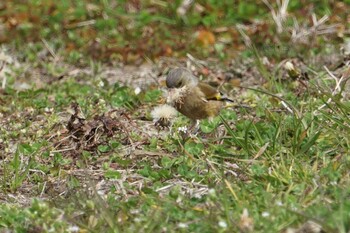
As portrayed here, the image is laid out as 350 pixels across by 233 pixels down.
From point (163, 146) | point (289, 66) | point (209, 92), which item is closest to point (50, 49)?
point (209, 92)

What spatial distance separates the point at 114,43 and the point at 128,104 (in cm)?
231

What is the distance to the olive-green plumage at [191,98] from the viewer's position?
23.7 feet

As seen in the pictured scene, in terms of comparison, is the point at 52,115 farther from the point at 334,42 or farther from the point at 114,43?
the point at 334,42

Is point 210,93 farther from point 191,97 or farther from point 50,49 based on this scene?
point 50,49

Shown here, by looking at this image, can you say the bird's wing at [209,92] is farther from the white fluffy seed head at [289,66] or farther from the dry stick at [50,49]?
the dry stick at [50,49]

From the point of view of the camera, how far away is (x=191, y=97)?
23.9ft

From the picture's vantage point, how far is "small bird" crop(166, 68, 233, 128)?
23.7ft

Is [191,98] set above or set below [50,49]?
above

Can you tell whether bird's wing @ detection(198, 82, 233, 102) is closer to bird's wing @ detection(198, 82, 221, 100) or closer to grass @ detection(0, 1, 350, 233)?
bird's wing @ detection(198, 82, 221, 100)

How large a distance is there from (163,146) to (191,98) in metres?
0.65

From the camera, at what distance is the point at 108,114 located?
7.31 meters

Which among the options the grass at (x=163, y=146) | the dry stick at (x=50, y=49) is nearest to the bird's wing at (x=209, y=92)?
the grass at (x=163, y=146)

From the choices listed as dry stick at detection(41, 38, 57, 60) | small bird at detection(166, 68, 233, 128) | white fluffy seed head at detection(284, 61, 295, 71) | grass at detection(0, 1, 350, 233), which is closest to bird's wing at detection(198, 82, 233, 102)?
small bird at detection(166, 68, 233, 128)

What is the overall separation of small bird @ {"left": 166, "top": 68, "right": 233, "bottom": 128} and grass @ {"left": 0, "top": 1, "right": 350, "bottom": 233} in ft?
0.57
